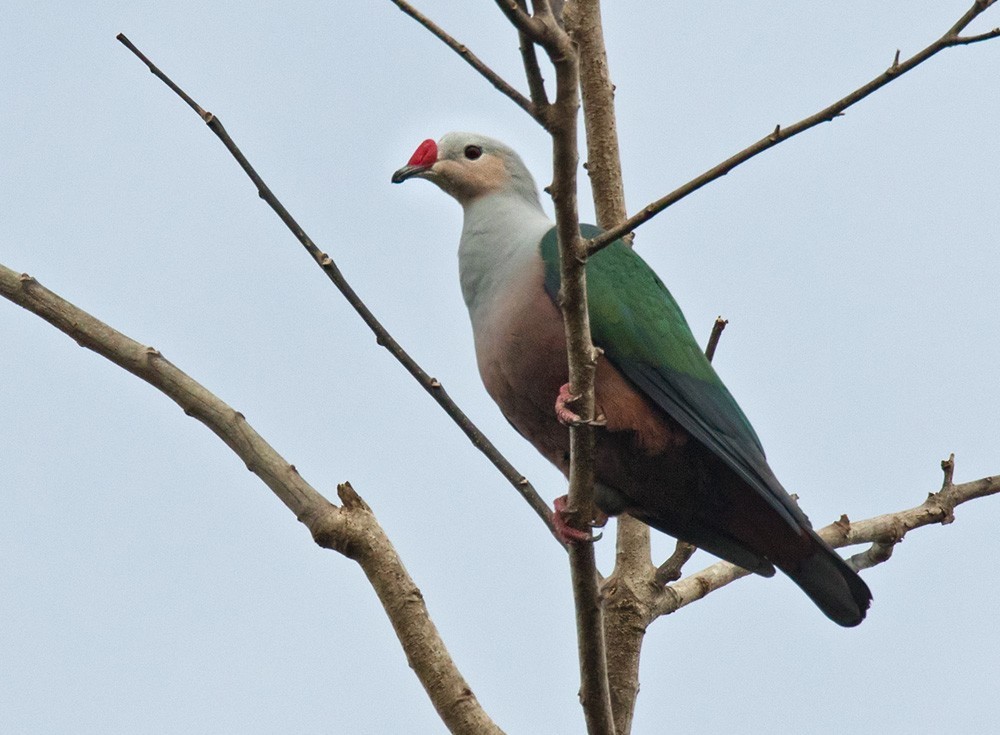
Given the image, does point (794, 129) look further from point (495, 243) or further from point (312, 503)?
point (495, 243)

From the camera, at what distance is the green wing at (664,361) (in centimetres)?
400

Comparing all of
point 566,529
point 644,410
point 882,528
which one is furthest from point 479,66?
point 882,528

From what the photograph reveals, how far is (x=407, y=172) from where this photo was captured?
16.0ft

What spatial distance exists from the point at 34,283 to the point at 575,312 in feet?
4.16

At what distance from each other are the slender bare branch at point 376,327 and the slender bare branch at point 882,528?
0.77 metres

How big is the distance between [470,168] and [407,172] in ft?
0.88

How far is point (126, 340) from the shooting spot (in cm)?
299

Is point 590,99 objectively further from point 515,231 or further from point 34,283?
point 34,283

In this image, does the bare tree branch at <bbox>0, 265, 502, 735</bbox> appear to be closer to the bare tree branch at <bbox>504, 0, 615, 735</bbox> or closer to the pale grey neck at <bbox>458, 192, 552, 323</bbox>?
the bare tree branch at <bbox>504, 0, 615, 735</bbox>

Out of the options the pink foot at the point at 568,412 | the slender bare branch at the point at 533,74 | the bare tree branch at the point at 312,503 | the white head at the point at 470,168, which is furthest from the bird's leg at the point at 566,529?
the white head at the point at 470,168

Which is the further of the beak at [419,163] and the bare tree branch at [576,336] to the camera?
the beak at [419,163]

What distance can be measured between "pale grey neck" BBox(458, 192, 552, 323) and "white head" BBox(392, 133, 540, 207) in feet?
0.17

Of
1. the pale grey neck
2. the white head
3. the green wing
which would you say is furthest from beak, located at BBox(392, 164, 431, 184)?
the green wing

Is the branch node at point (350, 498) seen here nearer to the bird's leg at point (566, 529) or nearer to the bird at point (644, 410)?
the bird's leg at point (566, 529)
